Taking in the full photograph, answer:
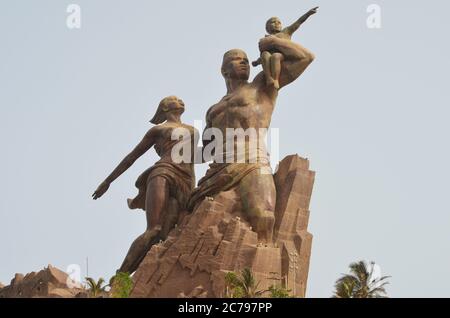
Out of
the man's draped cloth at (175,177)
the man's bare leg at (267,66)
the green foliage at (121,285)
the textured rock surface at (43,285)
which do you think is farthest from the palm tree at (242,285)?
the man's bare leg at (267,66)

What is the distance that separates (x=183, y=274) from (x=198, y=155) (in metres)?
2.95

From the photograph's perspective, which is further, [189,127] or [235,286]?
[189,127]

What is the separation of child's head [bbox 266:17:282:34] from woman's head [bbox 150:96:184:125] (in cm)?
231

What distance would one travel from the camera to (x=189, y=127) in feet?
89.4

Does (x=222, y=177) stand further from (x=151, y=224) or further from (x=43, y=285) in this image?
(x=43, y=285)

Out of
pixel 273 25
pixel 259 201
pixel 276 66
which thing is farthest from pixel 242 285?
pixel 273 25

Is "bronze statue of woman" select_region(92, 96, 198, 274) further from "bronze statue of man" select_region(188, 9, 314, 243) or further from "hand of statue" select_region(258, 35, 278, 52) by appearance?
"hand of statue" select_region(258, 35, 278, 52)

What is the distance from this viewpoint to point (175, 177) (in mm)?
26641

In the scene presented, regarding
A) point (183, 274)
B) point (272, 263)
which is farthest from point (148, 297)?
point (272, 263)

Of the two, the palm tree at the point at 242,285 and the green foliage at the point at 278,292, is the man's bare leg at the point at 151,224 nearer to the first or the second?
the palm tree at the point at 242,285

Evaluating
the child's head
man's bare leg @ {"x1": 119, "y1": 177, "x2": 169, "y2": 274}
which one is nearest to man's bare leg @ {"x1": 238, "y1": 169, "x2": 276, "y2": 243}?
man's bare leg @ {"x1": 119, "y1": 177, "x2": 169, "y2": 274}

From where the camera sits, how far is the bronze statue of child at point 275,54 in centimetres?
2622

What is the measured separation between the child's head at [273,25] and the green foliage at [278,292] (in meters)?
5.35
